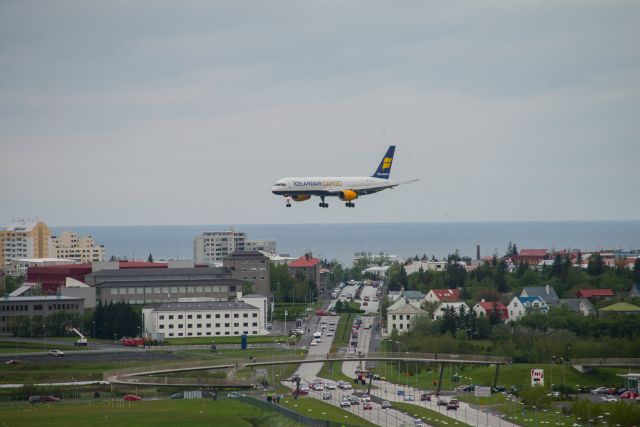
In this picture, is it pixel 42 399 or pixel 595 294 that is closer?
pixel 42 399

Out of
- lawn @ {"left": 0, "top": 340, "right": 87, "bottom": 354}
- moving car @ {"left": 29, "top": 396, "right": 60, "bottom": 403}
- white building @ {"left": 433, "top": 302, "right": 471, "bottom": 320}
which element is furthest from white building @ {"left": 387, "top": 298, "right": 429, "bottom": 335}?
moving car @ {"left": 29, "top": 396, "right": 60, "bottom": 403}

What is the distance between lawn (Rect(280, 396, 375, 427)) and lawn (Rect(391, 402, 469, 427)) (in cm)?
434

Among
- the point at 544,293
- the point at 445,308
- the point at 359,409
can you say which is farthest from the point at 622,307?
the point at 359,409

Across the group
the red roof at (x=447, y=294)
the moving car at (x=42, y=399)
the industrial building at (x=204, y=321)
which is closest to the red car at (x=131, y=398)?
the moving car at (x=42, y=399)

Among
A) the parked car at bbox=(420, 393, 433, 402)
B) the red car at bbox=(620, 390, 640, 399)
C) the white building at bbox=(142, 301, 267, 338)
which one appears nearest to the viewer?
the red car at bbox=(620, 390, 640, 399)

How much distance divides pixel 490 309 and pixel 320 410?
63126mm

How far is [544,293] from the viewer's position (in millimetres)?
157375

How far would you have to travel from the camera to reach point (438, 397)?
9488 centimetres

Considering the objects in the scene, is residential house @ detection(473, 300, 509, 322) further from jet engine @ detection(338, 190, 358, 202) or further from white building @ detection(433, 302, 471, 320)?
jet engine @ detection(338, 190, 358, 202)

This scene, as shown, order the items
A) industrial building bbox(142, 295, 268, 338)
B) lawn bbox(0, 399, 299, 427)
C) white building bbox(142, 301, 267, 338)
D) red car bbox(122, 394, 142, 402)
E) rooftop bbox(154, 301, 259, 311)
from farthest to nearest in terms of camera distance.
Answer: rooftop bbox(154, 301, 259, 311) < white building bbox(142, 301, 267, 338) < industrial building bbox(142, 295, 268, 338) < red car bbox(122, 394, 142, 402) < lawn bbox(0, 399, 299, 427)

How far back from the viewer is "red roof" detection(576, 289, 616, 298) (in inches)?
6196

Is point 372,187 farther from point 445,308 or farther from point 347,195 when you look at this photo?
point 445,308

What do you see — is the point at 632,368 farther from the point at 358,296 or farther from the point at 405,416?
the point at 358,296

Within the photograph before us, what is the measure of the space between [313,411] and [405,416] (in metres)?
6.61
